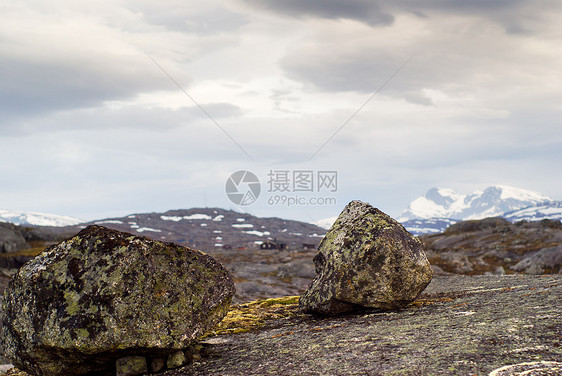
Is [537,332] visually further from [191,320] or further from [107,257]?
[107,257]

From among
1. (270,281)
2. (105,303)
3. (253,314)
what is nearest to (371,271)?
(253,314)

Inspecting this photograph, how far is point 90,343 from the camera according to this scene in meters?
10.4

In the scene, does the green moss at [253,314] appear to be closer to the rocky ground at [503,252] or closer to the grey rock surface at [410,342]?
the grey rock surface at [410,342]

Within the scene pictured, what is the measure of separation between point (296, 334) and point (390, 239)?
4.87 metres

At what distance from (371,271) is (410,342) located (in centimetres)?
496

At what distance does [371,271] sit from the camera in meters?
15.2

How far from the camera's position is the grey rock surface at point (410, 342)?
860cm

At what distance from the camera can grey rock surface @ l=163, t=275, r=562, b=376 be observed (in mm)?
8602

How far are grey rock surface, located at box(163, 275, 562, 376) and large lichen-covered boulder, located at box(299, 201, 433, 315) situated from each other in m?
0.55

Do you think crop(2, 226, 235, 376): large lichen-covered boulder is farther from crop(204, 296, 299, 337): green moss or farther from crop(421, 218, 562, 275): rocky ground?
crop(421, 218, 562, 275): rocky ground

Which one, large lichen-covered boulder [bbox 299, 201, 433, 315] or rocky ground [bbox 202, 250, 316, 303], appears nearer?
large lichen-covered boulder [bbox 299, 201, 433, 315]

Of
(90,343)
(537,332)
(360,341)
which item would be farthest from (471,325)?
(90,343)

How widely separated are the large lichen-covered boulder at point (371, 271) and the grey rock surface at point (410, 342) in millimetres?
546

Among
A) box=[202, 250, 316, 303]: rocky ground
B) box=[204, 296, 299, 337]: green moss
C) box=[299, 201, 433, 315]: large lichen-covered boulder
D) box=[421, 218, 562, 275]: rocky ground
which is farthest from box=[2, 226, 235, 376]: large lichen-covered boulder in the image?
box=[421, 218, 562, 275]: rocky ground
